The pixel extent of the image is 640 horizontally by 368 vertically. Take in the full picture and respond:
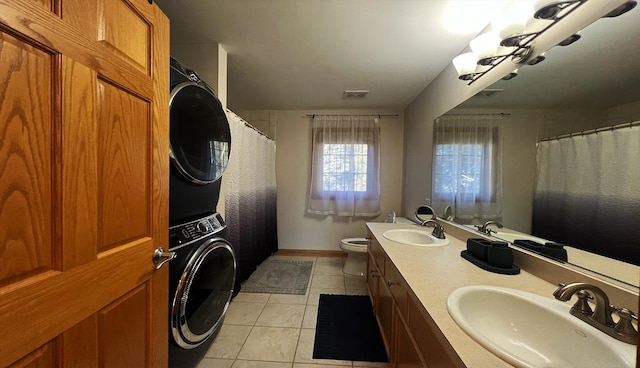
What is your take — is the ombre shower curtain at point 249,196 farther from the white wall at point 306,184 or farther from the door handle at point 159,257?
the door handle at point 159,257

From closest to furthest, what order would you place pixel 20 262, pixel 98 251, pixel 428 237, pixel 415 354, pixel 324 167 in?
pixel 20 262 → pixel 98 251 → pixel 415 354 → pixel 428 237 → pixel 324 167

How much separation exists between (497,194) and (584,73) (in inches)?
27.6

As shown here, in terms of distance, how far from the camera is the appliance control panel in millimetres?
1083

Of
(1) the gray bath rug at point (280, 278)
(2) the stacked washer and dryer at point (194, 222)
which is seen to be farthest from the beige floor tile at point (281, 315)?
(2) the stacked washer and dryer at point (194, 222)

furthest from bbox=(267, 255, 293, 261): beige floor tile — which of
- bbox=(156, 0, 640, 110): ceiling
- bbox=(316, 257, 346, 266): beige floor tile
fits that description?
bbox=(156, 0, 640, 110): ceiling

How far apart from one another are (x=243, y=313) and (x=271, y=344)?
1.54 ft

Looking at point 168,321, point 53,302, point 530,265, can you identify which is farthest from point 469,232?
point 53,302

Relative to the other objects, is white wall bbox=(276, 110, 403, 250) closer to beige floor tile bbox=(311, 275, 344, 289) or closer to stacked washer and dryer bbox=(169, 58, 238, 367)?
beige floor tile bbox=(311, 275, 344, 289)

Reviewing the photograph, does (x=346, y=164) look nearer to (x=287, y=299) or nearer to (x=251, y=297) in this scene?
(x=287, y=299)

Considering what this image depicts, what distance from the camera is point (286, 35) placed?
1.65 metres

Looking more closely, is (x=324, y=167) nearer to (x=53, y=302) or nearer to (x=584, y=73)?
(x=584, y=73)

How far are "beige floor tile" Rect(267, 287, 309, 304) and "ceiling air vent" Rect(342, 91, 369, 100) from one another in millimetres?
2305

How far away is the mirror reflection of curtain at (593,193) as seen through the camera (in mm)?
778

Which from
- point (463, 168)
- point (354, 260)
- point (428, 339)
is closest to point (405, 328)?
point (428, 339)
